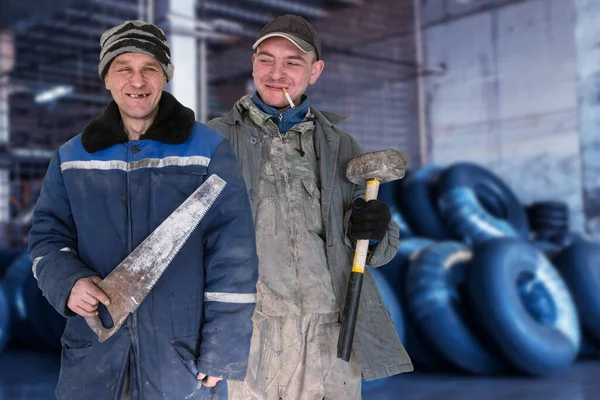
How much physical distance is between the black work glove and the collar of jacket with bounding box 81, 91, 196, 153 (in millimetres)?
491

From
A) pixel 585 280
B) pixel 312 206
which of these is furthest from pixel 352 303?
pixel 585 280

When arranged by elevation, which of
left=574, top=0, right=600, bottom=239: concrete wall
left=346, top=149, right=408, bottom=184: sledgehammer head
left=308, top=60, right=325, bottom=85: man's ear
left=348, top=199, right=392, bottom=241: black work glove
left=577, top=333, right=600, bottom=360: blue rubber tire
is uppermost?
left=574, top=0, right=600, bottom=239: concrete wall

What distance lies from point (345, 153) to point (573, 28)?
541cm

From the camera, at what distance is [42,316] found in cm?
473

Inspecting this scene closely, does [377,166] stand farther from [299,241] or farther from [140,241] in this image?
[140,241]

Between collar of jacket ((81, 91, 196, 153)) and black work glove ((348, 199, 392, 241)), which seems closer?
collar of jacket ((81, 91, 196, 153))

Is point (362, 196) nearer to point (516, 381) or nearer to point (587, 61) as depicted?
point (516, 381)

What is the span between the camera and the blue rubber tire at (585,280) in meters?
4.60

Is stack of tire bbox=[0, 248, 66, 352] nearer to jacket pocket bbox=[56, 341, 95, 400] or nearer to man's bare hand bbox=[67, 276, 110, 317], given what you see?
jacket pocket bbox=[56, 341, 95, 400]

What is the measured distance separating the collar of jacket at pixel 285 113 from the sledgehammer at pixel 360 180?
19cm

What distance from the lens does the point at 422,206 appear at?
18.2 ft

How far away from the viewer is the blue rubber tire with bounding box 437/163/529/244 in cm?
528

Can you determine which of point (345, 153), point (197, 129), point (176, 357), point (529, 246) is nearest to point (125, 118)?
point (197, 129)

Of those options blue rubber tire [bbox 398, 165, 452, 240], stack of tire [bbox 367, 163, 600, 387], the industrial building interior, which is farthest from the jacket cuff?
blue rubber tire [bbox 398, 165, 452, 240]
